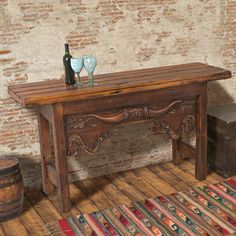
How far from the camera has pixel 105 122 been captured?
12.4 ft

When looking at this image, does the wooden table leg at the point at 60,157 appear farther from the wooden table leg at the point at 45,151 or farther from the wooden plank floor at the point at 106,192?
the wooden table leg at the point at 45,151

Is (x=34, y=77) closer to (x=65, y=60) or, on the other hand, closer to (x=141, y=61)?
(x=65, y=60)

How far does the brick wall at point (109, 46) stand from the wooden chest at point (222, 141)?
0.50 m

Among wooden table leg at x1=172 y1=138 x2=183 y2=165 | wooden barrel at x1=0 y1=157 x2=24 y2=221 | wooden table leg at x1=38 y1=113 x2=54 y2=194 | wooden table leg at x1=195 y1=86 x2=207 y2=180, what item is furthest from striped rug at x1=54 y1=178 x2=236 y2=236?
wooden table leg at x1=172 y1=138 x2=183 y2=165

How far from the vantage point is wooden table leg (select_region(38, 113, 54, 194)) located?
13.3ft

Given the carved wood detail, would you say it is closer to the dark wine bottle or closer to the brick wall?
the dark wine bottle

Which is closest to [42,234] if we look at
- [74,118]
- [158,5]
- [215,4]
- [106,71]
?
[74,118]

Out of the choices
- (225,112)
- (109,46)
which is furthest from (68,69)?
(225,112)

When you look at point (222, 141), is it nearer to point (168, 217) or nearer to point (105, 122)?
point (168, 217)

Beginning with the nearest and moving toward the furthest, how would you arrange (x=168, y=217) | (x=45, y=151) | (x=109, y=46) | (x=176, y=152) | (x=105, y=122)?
(x=168, y=217), (x=105, y=122), (x=45, y=151), (x=109, y=46), (x=176, y=152)

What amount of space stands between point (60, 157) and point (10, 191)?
492 mm

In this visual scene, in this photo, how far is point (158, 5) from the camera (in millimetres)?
→ 4480

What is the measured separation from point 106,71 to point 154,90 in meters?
0.71

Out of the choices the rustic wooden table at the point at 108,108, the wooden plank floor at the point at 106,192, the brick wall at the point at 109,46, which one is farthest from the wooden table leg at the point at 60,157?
the brick wall at the point at 109,46
